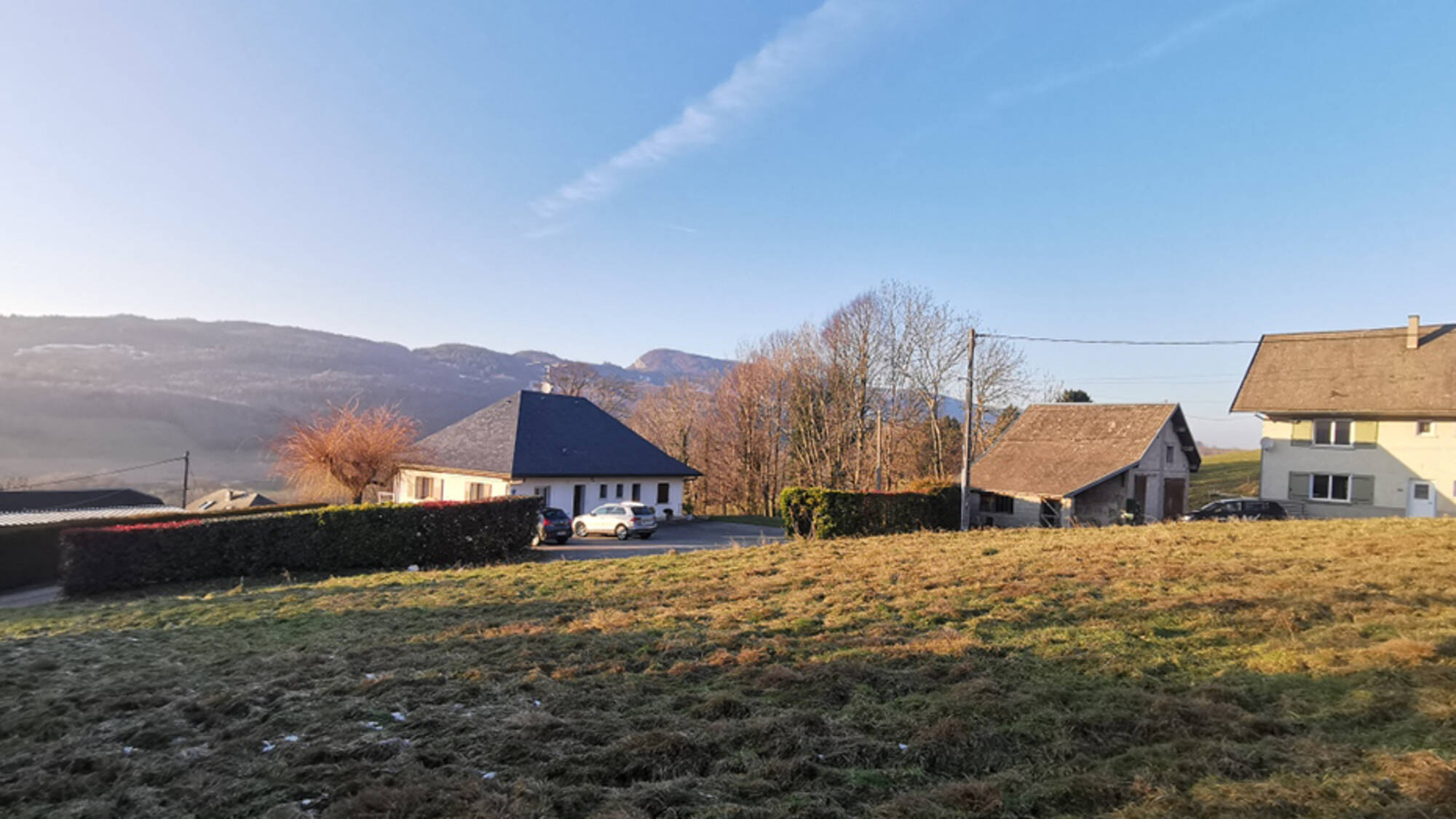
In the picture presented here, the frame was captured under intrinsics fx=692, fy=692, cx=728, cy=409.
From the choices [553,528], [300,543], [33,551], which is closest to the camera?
[300,543]

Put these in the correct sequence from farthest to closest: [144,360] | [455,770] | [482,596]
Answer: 1. [144,360]
2. [482,596]
3. [455,770]

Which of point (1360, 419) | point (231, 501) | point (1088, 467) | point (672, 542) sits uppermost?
point (1360, 419)

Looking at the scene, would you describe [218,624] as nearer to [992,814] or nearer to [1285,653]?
[992,814]

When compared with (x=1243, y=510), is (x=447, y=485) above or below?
below

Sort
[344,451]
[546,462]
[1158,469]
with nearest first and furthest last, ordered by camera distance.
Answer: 1. [344,451]
2. [1158,469]
3. [546,462]

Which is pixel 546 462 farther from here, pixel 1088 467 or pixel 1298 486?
pixel 1298 486

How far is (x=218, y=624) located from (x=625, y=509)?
19723 mm

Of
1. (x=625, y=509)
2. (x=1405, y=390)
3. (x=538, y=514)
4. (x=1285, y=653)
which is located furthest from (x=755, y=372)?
(x=1285, y=653)

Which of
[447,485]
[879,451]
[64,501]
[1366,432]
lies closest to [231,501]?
[64,501]

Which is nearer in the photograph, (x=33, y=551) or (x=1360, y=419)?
(x=33, y=551)

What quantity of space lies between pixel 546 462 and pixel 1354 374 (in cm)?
3663

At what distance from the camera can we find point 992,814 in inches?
146

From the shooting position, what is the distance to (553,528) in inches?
1078

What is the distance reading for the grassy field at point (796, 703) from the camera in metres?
4.04
